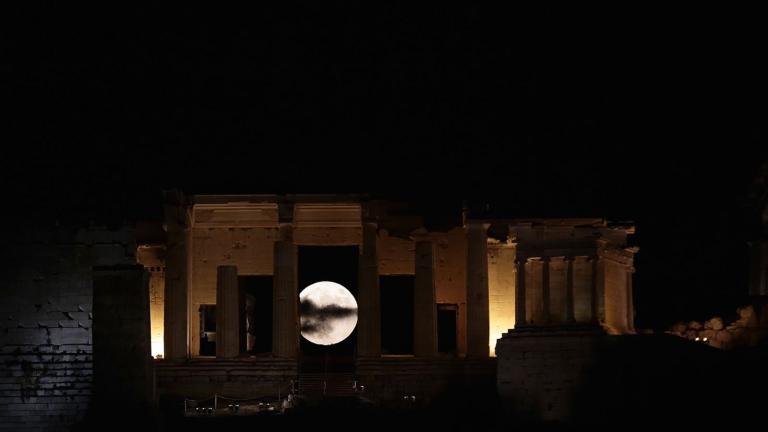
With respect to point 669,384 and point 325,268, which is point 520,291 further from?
point 325,268

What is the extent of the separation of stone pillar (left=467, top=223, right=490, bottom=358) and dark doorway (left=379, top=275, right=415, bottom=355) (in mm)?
12630

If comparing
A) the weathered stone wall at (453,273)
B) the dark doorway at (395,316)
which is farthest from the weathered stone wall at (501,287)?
the dark doorway at (395,316)

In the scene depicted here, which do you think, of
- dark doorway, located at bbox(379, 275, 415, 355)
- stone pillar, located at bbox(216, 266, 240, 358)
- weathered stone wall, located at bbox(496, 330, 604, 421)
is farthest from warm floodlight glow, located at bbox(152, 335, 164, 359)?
weathered stone wall, located at bbox(496, 330, 604, 421)

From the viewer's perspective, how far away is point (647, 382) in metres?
62.5

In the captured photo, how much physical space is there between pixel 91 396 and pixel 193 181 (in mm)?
14854

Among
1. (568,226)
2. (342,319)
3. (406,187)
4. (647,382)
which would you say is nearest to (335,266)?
(342,319)

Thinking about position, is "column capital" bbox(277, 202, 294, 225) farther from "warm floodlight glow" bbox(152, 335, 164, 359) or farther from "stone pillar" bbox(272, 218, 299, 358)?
"warm floodlight glow" bbox(152, 335, 164, 359)

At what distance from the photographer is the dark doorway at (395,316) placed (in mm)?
81938

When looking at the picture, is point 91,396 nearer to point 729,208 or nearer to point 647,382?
point 647,382

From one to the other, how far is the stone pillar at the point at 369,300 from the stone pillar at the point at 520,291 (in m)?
5.75

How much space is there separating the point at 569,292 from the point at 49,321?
20.1 metres

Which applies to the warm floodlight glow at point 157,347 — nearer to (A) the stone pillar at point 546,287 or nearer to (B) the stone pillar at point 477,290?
(B) the stone pillar at point 477,290

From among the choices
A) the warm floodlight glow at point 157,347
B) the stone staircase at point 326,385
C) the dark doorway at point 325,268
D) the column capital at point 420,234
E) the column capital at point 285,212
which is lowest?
the stone staircase at point 326,385

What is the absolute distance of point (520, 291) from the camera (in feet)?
221
